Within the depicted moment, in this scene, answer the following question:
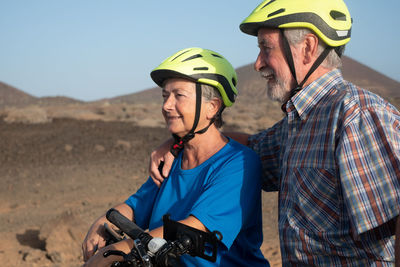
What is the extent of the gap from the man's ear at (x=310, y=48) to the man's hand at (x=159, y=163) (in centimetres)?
124

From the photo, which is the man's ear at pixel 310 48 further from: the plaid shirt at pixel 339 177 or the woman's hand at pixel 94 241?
the woman's hand at pixel 94 241

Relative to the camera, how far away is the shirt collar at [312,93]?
252cm

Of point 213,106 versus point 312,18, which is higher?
point 312,18

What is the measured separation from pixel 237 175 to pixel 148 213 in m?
0.85

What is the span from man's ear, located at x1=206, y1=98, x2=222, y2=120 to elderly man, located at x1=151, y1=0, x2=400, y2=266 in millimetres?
501

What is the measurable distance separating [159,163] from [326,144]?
4.76 ft

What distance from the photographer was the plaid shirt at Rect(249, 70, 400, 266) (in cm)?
202

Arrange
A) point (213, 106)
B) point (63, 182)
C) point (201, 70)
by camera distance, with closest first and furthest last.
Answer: point (201, 70)
point (213, 106)
point (63, 182)

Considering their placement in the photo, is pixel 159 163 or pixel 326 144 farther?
pixel 159 163

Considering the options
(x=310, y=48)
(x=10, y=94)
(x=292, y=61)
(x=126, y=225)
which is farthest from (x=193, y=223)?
(x=10, y=94)

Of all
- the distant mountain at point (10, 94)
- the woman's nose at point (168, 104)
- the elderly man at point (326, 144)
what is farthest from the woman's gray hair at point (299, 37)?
the distant mountain at point (10, 94)

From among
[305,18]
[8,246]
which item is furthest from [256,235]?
[8,246]

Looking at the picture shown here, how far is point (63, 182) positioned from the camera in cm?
1034

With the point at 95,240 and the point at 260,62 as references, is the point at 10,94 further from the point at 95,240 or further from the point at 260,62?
the point at 260,62
